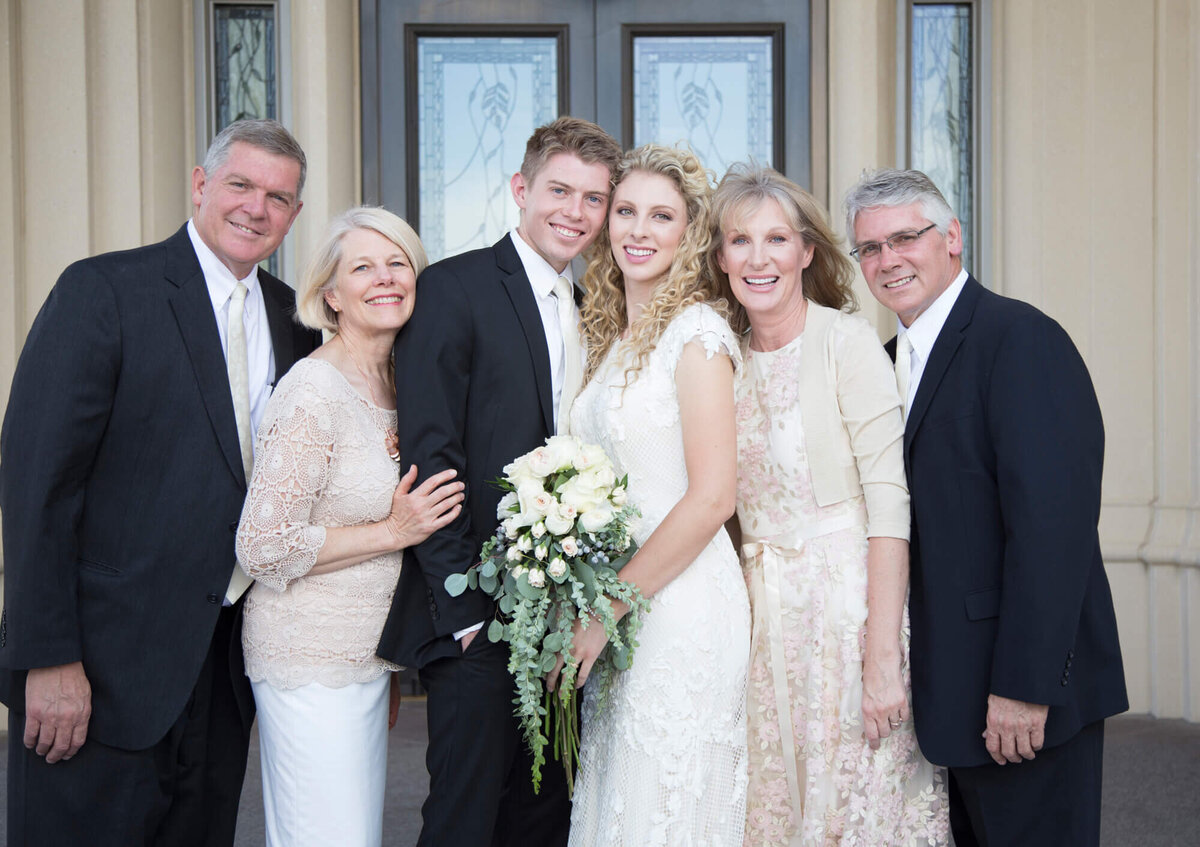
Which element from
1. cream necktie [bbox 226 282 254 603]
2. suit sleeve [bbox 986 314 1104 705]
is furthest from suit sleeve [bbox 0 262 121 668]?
suit sleeve [bbox 986 314 1104 705]

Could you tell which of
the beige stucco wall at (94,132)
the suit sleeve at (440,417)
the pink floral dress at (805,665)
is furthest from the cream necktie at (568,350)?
the beige stucco wall at (94,132)

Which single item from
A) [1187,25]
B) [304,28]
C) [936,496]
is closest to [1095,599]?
[936,496]

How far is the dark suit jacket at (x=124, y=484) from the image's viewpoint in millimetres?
2561

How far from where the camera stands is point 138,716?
8.73 ft

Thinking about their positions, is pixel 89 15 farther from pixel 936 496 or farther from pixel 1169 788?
pixel 1169 788

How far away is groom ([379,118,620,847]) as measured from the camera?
2.65m

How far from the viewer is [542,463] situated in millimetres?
2465

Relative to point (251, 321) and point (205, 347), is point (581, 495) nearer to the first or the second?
point (205, 347)

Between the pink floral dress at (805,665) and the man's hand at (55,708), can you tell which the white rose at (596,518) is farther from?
the man's hand at (55,708)

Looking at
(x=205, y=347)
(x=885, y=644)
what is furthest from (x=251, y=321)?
(x=885, y=644)

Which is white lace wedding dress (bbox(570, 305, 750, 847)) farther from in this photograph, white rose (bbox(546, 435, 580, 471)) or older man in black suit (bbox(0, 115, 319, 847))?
older man in black suit (bbox(0, 115, 319, 847))

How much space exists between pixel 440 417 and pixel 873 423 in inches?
45.5

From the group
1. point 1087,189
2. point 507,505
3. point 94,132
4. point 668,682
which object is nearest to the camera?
point 507,505

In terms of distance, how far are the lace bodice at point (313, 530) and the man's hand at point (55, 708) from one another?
16.6 inches
